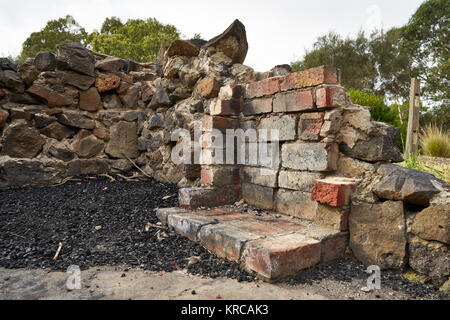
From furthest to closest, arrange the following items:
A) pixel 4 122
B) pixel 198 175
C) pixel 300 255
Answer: pixel 4 122, pixel 198 175, pixel 300 255

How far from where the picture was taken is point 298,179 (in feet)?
8.29

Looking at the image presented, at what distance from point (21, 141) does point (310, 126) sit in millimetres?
3859

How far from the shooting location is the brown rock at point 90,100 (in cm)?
437

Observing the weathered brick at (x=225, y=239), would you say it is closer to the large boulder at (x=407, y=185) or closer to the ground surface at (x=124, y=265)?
the ground surface at (x=124, y=265)

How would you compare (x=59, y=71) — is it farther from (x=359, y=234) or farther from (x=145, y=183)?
(x=359, y=234)

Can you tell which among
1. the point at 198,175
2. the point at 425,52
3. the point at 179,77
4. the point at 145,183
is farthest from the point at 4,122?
the point at 425,52

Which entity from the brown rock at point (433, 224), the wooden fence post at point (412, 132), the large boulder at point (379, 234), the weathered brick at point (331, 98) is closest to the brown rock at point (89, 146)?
the weathered brick at point (331, 98)

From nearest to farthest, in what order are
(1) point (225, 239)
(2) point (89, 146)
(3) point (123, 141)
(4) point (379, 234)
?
(4) point (379, 234)
(1) point (225, 239)
(2) point (89, 146)
(3) point (123, 141)

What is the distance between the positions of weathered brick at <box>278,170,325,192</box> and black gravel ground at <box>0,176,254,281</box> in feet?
3.14

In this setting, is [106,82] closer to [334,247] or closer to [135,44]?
[334,247]

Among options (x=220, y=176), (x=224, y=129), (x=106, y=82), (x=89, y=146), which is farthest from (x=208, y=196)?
(x=106, y=82)
